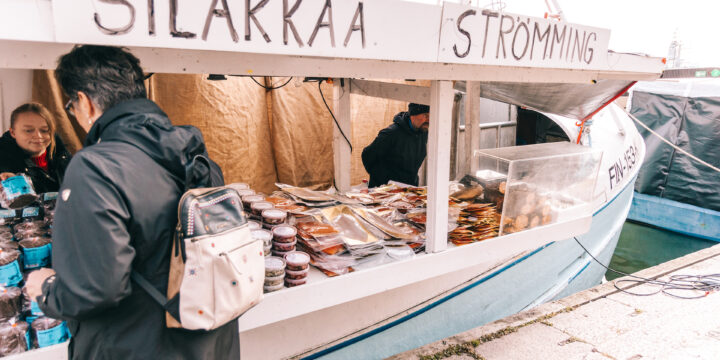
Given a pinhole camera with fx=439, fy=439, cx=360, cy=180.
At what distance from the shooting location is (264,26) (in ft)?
5.01

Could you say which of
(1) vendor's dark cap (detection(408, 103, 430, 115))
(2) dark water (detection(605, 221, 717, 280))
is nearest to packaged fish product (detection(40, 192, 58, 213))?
(1) vendor's dark cap (detection(408, 103, 430, 115))

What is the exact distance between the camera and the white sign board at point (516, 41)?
6.44 ft

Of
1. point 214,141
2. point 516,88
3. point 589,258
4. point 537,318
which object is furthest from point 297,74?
point 589,258

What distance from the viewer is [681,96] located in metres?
8.99

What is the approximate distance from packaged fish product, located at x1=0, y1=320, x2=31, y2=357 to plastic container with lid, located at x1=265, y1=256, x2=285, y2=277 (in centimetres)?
91

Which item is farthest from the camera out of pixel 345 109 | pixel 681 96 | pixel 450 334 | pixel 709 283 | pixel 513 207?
pixel 681 96

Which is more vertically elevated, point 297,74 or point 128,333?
point 297,74

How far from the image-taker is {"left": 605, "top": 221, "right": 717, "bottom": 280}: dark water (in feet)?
26.4

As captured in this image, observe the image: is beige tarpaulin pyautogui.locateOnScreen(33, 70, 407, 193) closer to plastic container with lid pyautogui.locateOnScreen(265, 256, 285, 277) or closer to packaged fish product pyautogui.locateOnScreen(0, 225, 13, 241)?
packaged fish product pyautogui.locateOnScreen(0, 225, 13, 241)

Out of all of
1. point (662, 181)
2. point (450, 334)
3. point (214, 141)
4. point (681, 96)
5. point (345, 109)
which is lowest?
point (450, 334)

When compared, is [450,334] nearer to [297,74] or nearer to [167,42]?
[297,74]

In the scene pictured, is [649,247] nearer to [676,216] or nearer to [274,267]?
[676,216]

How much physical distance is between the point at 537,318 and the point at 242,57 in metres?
3.32

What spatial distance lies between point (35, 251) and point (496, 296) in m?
3.31
